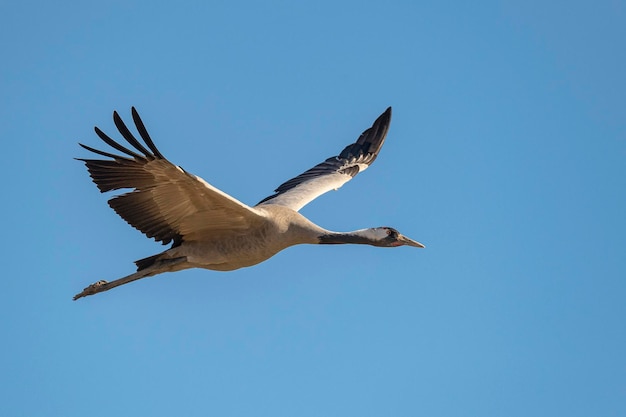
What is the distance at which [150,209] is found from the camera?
1359 cm

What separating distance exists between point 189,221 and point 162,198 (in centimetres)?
59

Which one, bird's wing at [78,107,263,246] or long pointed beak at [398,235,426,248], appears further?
long pointed beak at [398,235,426,248]

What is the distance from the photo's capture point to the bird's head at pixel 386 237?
14.4 m

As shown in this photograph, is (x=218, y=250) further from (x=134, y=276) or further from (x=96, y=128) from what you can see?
(x=96, y=128)

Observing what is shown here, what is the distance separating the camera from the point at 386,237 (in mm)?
14430

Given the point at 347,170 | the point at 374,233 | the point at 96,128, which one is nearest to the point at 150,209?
the point at 96,128

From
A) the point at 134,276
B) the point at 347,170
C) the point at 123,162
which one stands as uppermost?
the point at 347,170

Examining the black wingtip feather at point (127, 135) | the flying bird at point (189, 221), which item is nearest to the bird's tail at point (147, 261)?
the flying bird at point (189, 221)

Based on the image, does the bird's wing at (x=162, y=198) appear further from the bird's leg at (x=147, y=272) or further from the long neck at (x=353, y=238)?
the long neck at (x=353, y=238)

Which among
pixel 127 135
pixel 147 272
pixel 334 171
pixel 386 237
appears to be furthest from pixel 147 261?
pixel 334 171

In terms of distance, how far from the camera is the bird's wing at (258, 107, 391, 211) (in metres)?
16.1

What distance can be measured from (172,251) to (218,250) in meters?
0.65

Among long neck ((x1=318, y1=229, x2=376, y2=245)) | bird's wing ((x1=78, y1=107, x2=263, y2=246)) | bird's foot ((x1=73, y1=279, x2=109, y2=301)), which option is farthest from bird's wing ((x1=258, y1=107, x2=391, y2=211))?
bird's foot ((x1=73, y1=279, x2=109, y2=301))

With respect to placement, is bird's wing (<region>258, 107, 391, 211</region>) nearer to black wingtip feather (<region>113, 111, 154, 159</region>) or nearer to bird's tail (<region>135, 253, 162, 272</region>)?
bird's tail (<region>135, 253, 162, 272</region>)
